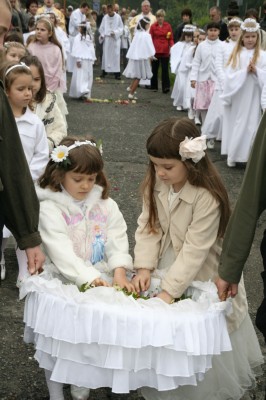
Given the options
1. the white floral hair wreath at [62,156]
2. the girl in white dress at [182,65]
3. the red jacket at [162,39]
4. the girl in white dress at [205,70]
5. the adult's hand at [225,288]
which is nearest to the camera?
the adult's hand at [225,288]

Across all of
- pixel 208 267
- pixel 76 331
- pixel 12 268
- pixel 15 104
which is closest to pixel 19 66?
pixel 15 104

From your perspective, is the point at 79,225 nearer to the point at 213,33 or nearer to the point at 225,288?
the point at 225,288

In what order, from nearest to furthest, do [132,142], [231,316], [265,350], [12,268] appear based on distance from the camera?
[231,316] → [265,350] → [12,268] → [132,142]

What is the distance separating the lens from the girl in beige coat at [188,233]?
3295mm

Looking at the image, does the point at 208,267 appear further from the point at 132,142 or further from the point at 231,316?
the point at 132,142

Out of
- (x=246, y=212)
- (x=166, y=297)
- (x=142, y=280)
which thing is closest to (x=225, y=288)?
(x=246, y=212)

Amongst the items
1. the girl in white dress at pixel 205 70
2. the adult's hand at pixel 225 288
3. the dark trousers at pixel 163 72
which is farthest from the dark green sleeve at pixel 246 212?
the dark trousers at pixel 163 72

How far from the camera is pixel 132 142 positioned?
10.5 metres

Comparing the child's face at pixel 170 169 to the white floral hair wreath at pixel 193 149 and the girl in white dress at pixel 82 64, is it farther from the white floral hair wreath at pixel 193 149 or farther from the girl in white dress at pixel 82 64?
the girl in white dress at pixel 82 64

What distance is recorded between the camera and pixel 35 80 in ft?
18.0

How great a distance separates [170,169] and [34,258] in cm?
78

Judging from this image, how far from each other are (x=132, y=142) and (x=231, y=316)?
7283 mm

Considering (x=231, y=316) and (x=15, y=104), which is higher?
(x=15, y=104)

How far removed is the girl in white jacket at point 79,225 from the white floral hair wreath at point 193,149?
535 mm
